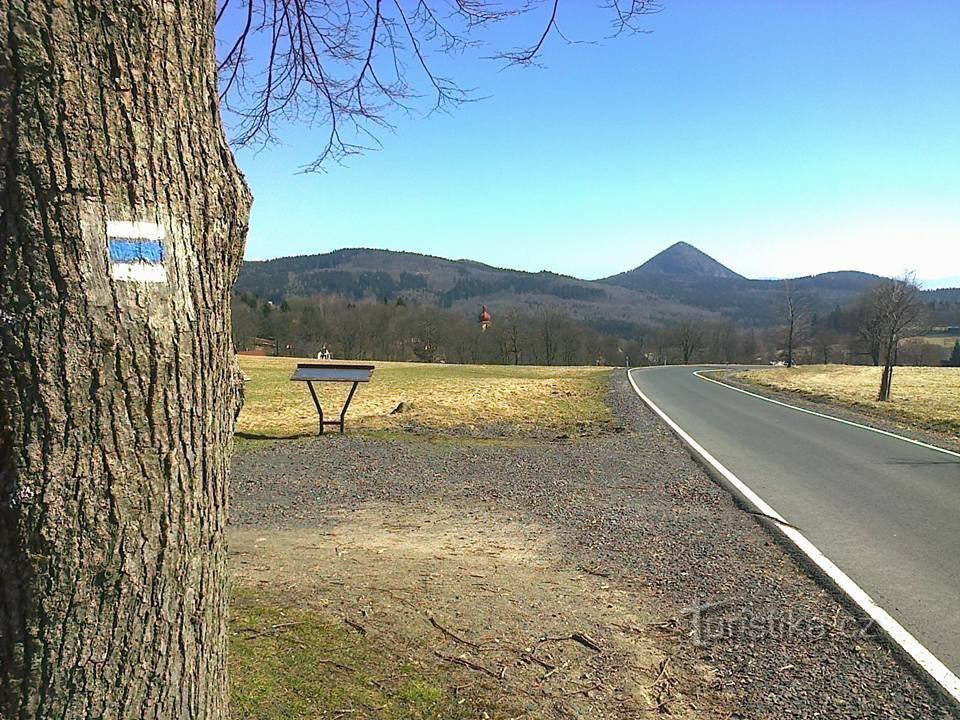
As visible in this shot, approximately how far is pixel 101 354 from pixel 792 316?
7633 centimetres

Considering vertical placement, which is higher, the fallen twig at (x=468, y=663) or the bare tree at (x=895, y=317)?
the bare tree at (x=895, y=317)

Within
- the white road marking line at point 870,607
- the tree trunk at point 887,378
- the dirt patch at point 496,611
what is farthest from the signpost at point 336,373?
the tree trunk at point 887,378

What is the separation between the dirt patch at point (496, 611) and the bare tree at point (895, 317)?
23559 millimetres

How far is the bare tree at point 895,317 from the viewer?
83.1 ft

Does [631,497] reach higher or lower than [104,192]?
lower

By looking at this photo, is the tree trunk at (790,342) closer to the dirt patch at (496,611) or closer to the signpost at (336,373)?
the signpost at (336,373)

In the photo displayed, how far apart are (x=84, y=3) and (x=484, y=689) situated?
2.88 metres

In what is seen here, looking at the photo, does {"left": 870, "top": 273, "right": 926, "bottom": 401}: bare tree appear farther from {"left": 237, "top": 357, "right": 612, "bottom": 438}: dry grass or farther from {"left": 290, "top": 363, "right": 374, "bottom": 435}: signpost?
{"left": 290, "top": 363, "right": 374, "bottom": 435}: signpost

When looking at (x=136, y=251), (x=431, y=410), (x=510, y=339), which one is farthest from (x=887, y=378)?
(x=510, y=339)

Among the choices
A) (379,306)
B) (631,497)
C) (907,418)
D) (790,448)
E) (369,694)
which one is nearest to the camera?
(369,694)

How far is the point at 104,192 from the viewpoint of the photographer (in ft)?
5.61

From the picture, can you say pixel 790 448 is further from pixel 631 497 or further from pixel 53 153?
pixel 53 153

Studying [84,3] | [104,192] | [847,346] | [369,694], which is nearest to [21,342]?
[104,192]

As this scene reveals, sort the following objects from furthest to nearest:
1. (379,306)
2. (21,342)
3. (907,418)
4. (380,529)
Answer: (379,306) → (907,418) → (380,529) → (21,342)
